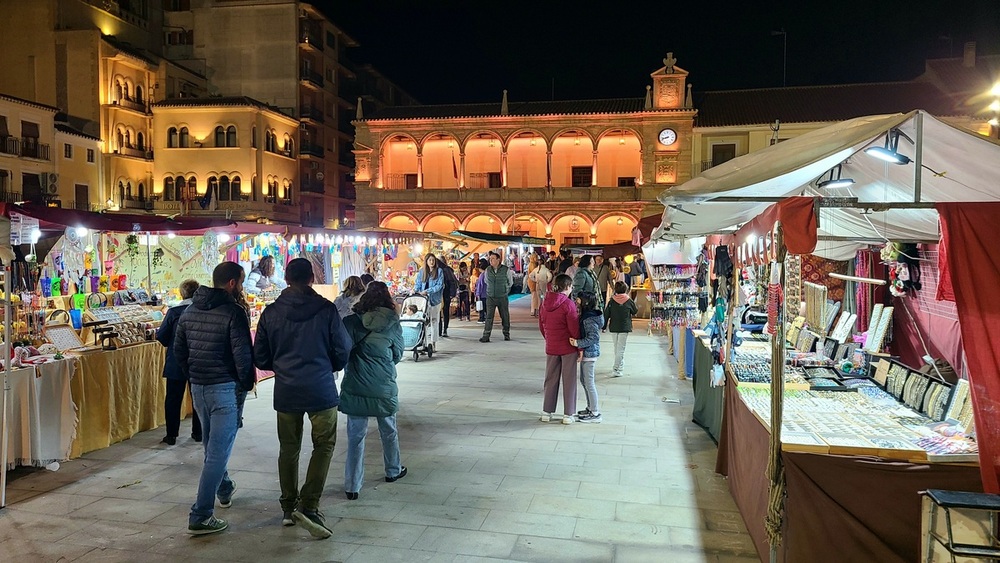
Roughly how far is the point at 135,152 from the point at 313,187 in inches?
381

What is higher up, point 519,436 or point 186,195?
point 186,195

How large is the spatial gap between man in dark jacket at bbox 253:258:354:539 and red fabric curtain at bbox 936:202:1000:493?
343 cm

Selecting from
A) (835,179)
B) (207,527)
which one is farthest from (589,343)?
(207,527)

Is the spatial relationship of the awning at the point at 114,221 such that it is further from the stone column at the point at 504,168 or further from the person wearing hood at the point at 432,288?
the stone column at the point at 504,168

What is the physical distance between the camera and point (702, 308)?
28.0ft

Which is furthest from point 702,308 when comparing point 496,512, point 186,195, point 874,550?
point 186,195

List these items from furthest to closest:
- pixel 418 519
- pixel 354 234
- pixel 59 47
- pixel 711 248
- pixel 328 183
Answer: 1. pixel 328 183
2. pixel 59 47
3. pixel 354 234
4. pixel 711 248
5. pixel 418 519

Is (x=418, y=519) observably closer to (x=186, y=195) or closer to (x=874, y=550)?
(x=874, y=550)

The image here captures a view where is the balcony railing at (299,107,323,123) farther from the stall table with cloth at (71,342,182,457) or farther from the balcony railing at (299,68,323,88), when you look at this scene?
the stall table with cloth at (71,342,182,457)

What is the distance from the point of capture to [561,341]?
21.8 ft

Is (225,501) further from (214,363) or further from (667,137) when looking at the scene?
(667,137)

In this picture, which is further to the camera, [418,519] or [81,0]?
[81,0]

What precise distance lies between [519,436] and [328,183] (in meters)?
37.0

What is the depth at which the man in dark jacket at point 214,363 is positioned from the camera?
4.17 metres
